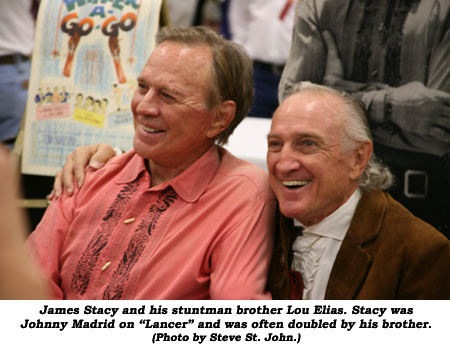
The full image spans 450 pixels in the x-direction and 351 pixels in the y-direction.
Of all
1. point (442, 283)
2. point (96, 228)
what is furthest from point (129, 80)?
point (442, 283)

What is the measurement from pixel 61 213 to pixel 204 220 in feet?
1.84

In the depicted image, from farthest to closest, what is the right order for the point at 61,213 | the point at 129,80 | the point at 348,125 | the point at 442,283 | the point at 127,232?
the point at 129,80 < the point at 61,213 < the point at 127,232 < the point at 348,125 < the point at 442,283

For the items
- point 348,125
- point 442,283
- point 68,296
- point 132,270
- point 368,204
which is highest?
point 348,125

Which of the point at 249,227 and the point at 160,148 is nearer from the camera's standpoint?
the point at 249,227

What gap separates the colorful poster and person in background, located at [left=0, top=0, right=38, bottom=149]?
0.40m

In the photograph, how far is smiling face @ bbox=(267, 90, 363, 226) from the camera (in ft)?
6.19

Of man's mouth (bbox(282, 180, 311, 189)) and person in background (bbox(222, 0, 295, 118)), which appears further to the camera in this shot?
person in background (bbox(222, 0, 295, 118))

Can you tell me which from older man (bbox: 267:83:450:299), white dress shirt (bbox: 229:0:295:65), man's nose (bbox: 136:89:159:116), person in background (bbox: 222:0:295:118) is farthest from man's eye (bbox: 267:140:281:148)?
white dress shirt (bbox: 229:0:295:65)

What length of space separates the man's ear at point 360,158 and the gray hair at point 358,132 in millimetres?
16

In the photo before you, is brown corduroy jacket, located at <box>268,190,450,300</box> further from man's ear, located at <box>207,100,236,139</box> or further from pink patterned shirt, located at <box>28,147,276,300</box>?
man's ear, located at <box>207,100,236,139</box>

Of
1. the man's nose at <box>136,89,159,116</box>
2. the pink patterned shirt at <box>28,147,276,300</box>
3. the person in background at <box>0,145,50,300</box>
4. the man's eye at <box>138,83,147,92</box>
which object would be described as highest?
the person in background at <box>0,145,50,300</box>

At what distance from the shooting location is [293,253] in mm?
1987

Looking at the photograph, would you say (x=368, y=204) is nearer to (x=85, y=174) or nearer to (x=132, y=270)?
(x=132, y=270)

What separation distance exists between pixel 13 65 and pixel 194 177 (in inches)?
69.9
